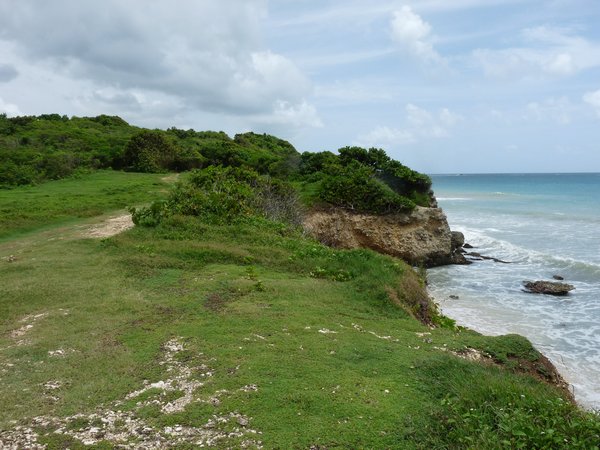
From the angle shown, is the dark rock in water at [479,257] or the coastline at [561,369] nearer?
the coastline at [561,369]

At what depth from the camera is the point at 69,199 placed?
2336 centimetres

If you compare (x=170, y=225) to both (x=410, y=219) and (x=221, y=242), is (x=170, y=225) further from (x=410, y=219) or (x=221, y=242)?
(x=410, y=219)

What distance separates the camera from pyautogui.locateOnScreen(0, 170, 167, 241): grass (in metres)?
18.8

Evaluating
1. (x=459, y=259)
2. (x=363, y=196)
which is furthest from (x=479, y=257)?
(x=363, y=196)

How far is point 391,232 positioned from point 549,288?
25.3 feet

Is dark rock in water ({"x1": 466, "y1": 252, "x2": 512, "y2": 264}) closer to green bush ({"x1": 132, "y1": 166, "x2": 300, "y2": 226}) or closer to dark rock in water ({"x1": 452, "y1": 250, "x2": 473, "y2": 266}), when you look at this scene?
dark rock in water ({"x1": 452, "y1": 250, "x2": 473, "y2": 266})

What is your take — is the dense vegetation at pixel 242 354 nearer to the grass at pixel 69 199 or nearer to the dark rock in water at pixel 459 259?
the grass at pixel 69 199

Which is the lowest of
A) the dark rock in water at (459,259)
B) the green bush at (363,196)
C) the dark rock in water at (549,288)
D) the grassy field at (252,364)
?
the dark rock in water at (549,288)

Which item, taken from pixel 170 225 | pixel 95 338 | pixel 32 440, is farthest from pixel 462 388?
pixel 170 225

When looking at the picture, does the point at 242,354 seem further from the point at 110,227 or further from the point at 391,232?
the point at 391,232

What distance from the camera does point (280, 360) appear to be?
6.91 meters

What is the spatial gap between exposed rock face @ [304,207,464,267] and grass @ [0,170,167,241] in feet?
29.8

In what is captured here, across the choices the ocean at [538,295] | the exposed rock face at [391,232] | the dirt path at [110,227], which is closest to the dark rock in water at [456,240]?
the ocean at [538,295]

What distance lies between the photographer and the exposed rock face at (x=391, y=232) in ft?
78.2
